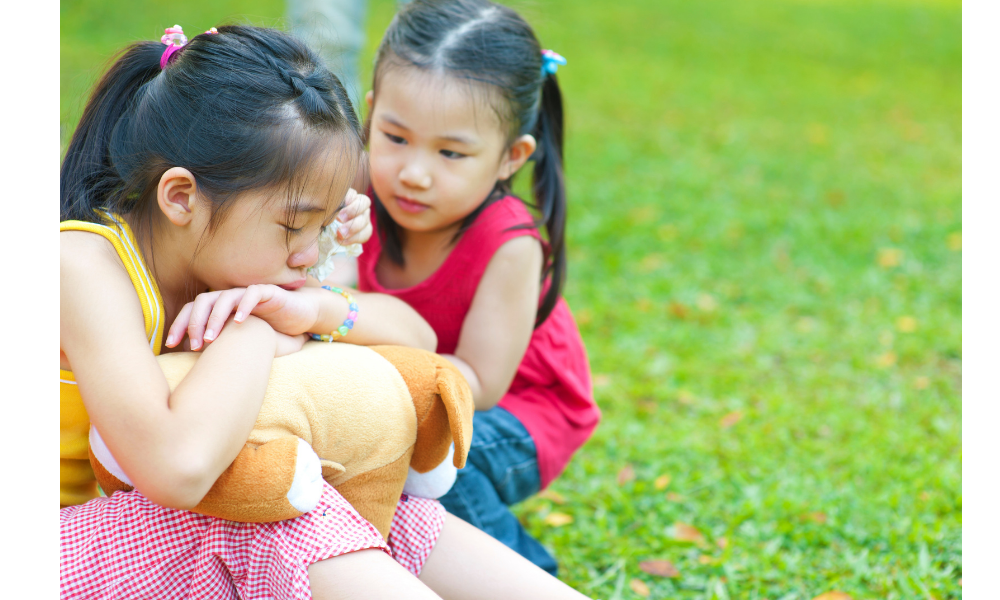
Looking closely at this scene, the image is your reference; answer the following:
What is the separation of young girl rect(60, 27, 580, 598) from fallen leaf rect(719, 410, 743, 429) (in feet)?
6.86

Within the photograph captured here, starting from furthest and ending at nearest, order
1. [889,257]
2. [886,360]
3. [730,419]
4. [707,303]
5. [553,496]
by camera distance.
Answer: [889,257], [707,303], [886,360], [730,419], [553,496]

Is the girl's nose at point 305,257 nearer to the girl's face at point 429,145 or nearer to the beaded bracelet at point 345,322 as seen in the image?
the beaded bracelet at point 345,322

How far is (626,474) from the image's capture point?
3.06 metres

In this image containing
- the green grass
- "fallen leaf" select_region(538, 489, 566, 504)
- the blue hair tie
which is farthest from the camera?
"fallen leaf" select_region(538, 489, 566, 504)

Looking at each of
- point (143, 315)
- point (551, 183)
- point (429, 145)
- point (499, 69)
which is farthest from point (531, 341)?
point (143, 315)

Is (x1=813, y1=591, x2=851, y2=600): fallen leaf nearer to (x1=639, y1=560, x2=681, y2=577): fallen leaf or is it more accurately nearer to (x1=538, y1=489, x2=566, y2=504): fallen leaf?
(x1=639, y1=560, x2=681, y2=577): fallen leaf

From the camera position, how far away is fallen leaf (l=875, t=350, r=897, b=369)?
394cm

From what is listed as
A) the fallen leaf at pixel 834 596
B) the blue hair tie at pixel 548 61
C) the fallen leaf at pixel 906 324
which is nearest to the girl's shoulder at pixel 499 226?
the blue hair tie at pixel 548 61

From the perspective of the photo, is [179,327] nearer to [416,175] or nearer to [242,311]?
[242,311]

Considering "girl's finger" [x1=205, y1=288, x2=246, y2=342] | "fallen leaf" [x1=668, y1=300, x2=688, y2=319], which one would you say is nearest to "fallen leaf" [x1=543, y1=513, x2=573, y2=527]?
"girl's finger" [x1=205, y1=288, x2=246, y2=342]

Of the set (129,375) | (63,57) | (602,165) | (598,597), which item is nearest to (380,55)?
(129,375)

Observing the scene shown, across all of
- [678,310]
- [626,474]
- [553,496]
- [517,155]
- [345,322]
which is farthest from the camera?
[678,310]

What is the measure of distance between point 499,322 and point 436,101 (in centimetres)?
60

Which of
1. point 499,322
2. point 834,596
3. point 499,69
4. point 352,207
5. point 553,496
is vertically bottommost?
Answer: point 553,496
